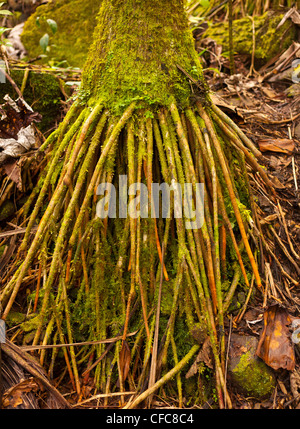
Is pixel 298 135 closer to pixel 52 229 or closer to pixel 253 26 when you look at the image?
pixel 253 26

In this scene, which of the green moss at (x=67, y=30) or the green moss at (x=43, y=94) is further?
the green moss at (x=67, y=30)

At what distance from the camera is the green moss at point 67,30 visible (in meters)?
4.33

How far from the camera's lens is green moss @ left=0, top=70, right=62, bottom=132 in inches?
129

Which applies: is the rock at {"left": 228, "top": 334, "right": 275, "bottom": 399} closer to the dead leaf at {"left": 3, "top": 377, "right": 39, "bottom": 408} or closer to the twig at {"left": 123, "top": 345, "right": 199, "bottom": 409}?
the twig at {"left": 123, "top": 345, "right": 199, "bottom": 409}

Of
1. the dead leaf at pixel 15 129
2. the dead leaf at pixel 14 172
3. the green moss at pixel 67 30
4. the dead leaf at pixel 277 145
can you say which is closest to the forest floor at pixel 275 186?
the dead leaf at pixel 277 145

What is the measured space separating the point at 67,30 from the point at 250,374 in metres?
4.30

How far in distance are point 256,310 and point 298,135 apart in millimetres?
1687

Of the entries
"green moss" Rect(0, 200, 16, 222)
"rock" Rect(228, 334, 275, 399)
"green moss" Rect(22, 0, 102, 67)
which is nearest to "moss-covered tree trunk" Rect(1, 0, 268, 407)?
"rock" Rect(228, 334, 275, 399)

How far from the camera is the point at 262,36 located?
13.8ft

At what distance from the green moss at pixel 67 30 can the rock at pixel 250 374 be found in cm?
357

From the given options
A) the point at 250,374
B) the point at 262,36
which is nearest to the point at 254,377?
the point at 250,374

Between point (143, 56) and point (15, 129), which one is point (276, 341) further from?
point (15, 129)

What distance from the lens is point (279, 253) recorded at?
2.52m

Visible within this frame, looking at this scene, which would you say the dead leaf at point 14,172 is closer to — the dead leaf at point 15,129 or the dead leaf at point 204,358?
the dead leaf at point 15,129
